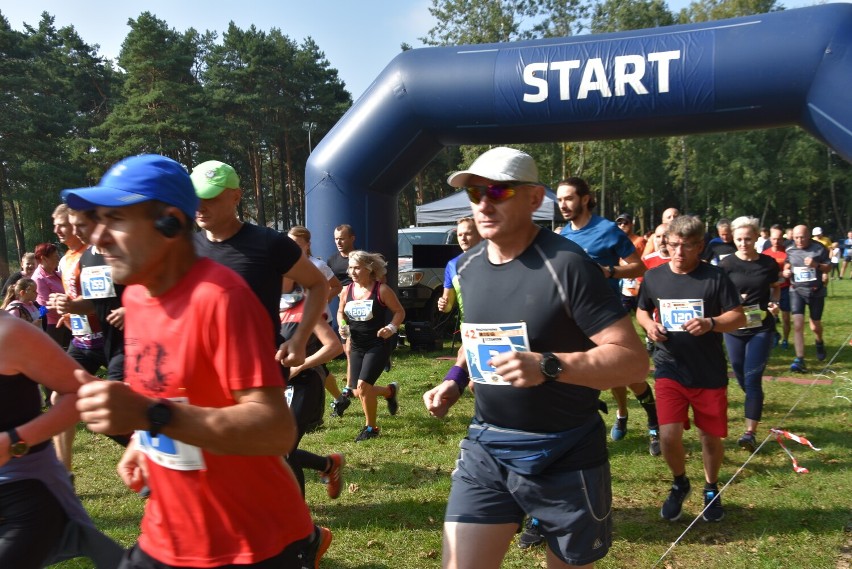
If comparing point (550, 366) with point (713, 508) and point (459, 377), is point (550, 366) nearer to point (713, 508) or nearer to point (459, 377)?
point (459, 377)

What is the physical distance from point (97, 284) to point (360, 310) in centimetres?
241

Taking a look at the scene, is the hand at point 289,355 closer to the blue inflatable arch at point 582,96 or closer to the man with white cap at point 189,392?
the man with white cap at point 189,392

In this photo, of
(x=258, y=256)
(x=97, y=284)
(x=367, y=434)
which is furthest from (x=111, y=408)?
(x=367, y=434)

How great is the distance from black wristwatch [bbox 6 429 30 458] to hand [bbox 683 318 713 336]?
358 cm

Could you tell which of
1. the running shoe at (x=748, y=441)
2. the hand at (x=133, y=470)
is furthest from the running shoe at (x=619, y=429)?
the hand at (x=133, y=470)

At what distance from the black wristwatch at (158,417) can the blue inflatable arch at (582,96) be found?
7.99 metres

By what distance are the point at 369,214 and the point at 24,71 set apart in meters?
32.1

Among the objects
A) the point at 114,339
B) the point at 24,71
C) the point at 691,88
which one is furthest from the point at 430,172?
the point at 114,339

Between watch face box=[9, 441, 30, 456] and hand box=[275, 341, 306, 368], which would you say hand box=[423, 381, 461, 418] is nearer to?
hand box=[275, 341, 306, 368]

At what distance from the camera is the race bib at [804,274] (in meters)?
9.84

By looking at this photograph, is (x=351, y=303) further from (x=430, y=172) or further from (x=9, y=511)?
(x=430, y=172)

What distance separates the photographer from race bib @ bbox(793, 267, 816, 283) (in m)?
9.84

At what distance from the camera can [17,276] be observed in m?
8.84

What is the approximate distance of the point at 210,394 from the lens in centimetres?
172
